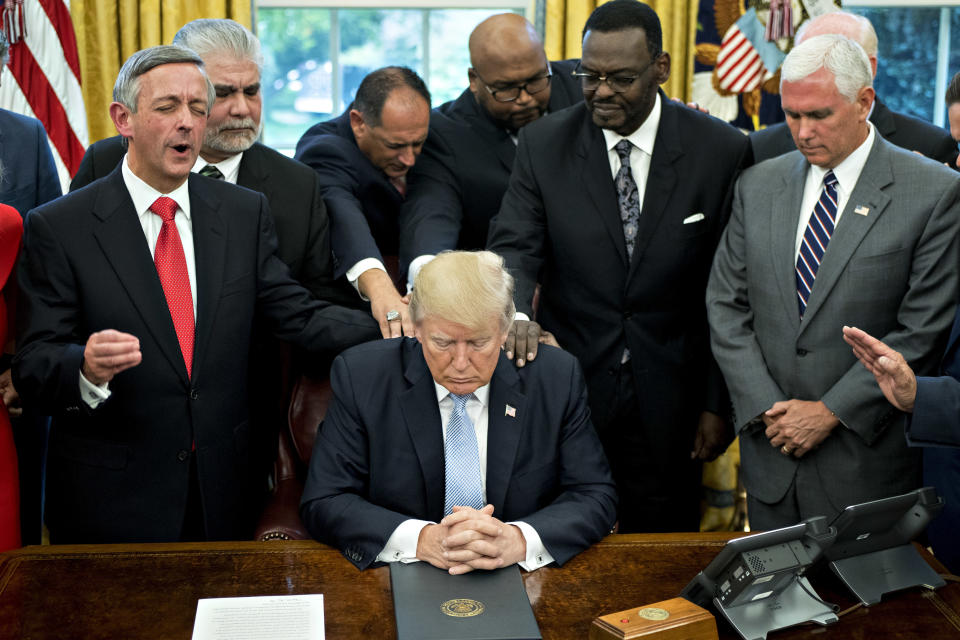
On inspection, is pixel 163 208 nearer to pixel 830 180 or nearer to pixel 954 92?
pixel 830 180

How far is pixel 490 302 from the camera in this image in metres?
2.42

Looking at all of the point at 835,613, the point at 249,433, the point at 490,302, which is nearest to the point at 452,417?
the point at 490,302

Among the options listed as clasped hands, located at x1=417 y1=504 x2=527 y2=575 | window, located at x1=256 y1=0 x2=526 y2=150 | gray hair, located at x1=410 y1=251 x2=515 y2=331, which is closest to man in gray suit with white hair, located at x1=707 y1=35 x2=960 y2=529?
gray hair, located at x1=410 y1=251 x2=515 y2=331

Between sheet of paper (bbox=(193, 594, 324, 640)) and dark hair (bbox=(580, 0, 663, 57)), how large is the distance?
1.89 metres

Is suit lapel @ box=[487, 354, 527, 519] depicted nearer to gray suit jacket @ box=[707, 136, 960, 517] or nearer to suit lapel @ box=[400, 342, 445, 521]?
suit lapel @ box=[400, 342, 445, 521]

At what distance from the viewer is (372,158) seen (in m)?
3.63

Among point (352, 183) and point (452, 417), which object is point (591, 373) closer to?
point (452, 417)

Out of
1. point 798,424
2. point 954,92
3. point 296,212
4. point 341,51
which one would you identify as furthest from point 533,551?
point 341,51

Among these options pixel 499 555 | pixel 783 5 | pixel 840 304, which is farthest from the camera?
pixel 783 5

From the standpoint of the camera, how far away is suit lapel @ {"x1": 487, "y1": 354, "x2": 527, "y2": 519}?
253cm

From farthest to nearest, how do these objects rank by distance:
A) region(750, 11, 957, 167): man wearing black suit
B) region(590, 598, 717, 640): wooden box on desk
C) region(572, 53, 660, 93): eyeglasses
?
region(750, 11, 957, 167): man wearing black suit → region(572, 53, 660, 93): eyeglasses → region(590, 598, 717, 640): wooden box on desk

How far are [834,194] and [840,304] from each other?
12.6 inches

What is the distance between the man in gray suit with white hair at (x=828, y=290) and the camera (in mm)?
2791

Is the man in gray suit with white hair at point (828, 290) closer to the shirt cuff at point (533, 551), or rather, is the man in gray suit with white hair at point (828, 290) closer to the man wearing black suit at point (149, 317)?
the shirt cuff at point (533, 551)
